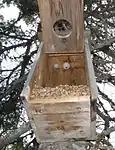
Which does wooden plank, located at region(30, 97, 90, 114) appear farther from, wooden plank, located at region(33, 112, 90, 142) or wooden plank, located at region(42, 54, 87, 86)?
wooden plank, located at region(42, 54, 87, 86)

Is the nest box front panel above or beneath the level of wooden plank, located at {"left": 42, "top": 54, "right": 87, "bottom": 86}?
above

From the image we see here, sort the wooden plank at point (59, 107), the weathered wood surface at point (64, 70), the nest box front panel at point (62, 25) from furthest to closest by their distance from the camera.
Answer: the weathered wood surface at point (64, 70), the nest box front panel at point (62, 25), the wooden plank at point (59, 107)

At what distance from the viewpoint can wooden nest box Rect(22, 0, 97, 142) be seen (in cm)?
114

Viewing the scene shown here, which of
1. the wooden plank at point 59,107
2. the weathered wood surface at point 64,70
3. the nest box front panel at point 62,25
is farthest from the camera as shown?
the weathered wood surface at point 64,70

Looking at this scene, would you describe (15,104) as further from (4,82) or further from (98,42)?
(98,42)

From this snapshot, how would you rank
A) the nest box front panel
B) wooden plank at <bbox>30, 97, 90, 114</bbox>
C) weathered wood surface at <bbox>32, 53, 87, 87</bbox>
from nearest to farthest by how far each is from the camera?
wooden plank at <bbox>30, 97, 90, 114</bbox> → the nest box front panel → weathered wood surface at <bbox>32, 53, 87, 87</bbox>

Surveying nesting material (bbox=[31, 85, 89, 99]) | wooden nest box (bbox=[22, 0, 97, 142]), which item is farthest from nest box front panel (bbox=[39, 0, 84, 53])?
nesting material (bbox=[31, 85, 89, 99])

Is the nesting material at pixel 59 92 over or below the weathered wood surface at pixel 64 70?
over

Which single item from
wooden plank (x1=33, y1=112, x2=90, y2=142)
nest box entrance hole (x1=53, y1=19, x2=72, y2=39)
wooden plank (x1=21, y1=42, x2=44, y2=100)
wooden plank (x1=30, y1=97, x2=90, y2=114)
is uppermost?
nest box entrance hole (x1=53, y1=19, x2=72, y2=39)

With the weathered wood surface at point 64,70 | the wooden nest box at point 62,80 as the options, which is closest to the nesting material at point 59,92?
the wooden nest box at point 62,80

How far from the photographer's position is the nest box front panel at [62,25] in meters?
1.44

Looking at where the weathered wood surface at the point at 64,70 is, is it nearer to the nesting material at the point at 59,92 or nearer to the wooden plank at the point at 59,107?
the nesting material at the point at 59,92

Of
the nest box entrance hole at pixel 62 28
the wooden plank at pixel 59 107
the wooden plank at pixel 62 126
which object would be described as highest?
the nest box entrance hole at pixel 62 28

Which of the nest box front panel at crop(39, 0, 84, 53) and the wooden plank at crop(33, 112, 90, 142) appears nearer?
the wooden plank at crop(33, 112, 90, 142)
